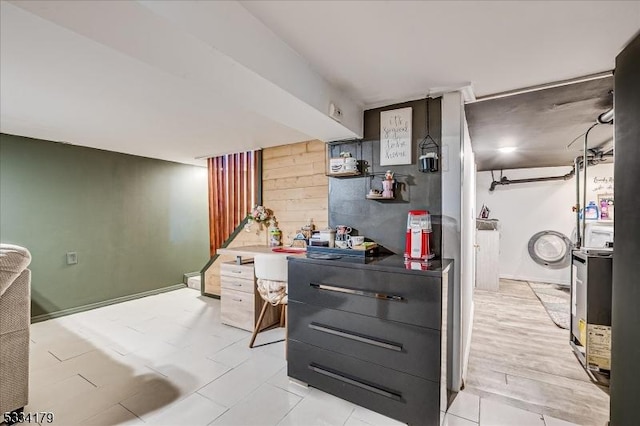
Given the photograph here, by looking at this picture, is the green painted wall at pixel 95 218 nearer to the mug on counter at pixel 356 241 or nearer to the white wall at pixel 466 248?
the mug on counter at pixel 356 241

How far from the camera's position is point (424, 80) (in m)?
1.95

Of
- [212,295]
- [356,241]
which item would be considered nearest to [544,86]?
[356,241]

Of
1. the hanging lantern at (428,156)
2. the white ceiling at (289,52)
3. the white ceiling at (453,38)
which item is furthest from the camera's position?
the hanging lantern at (428,156)

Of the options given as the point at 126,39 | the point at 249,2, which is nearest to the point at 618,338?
the point at 249,2

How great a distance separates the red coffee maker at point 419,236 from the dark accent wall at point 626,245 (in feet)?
3.08

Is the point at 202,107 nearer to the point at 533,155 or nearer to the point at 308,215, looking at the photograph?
the point at 308,215

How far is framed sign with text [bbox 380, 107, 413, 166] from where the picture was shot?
2252 mm

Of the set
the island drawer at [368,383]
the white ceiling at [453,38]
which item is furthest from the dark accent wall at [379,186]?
the island drawer at [368,383]

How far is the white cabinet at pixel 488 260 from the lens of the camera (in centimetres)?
477

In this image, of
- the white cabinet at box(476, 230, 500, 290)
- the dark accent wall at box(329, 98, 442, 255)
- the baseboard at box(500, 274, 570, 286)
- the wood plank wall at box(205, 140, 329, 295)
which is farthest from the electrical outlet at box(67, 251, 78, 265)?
the baseboard at box(500, 274, 570, 286)

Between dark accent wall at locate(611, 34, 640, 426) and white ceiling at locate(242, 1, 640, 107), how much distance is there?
23cm

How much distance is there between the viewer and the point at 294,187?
11.8 ft

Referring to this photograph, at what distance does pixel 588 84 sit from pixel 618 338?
65.0 inches

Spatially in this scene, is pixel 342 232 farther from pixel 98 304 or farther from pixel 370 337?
pixel 98 304
